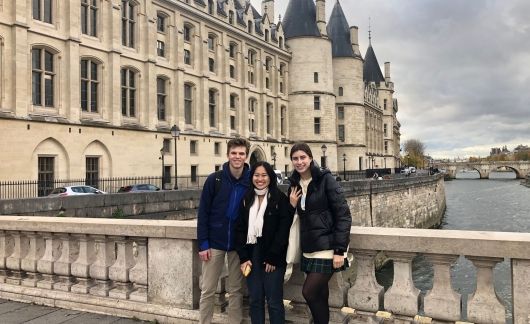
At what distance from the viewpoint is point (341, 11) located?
201 feet

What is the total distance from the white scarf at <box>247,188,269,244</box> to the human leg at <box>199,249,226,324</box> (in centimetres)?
42

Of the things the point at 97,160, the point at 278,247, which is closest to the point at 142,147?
the point at 97,160

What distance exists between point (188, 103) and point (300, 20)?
22.7m

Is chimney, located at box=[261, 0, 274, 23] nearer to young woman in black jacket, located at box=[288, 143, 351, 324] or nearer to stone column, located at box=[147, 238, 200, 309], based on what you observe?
stone column, located at box=[147, 238, 200, 309]

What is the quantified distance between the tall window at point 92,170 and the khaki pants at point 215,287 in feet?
79.8

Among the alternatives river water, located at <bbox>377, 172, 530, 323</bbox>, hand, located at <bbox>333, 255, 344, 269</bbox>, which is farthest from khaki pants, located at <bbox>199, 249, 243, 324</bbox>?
river water, located at <bbox>377, 172, 530, 323</bbox>

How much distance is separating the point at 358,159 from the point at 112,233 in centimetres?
5569

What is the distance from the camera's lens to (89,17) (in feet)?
86.6

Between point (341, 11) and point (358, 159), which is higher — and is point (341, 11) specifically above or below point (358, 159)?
above

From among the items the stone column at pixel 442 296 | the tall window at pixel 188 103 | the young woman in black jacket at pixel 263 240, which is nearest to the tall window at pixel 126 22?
the tall window at pixel 188 103

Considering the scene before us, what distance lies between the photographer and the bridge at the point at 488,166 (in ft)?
369

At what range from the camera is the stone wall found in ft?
43.6

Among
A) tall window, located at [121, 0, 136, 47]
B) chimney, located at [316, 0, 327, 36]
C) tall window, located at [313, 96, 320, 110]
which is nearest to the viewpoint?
tall window, located at [121, 0, 136, 47]

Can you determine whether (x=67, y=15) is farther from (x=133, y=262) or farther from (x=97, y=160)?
(x=133, y=262)
